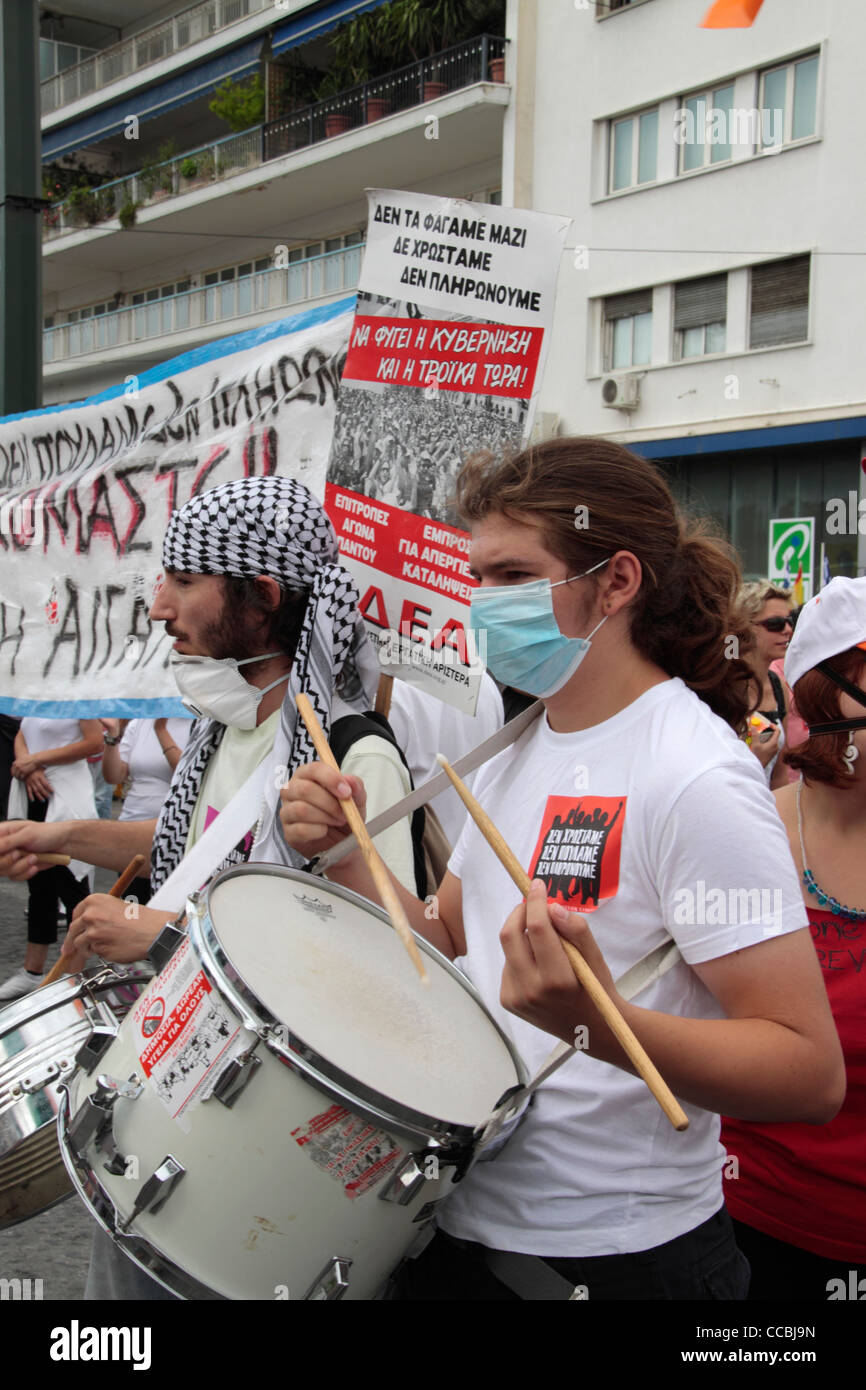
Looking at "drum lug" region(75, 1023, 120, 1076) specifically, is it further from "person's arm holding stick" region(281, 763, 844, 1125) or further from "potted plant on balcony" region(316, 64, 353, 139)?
"potted plant on balcony" region(316, 64, 353, 139)

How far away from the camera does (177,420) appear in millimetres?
4332

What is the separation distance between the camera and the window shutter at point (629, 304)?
63.0 ft

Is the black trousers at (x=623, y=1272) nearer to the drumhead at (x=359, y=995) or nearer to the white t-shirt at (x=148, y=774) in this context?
the drumhead at (x=359, y=995)

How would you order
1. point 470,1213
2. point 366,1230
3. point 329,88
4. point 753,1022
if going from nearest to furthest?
point 753,1022, point 366,1230, point 470,1213, point 329,88

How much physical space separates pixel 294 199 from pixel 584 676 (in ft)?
80.2

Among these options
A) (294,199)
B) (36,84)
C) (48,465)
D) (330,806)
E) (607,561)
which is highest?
(294,199)

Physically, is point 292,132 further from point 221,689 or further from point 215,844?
point 215,844

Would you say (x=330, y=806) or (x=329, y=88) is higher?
(x=329, y=88)

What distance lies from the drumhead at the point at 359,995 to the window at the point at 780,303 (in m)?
16.8

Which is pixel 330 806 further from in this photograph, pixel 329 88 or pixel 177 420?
pixel 329 88

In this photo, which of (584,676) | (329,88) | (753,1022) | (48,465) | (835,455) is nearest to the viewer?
(753,1022)

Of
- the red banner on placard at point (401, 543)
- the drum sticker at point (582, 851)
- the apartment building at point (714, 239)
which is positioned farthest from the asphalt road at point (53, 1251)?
the apartment building at point (714, 239)

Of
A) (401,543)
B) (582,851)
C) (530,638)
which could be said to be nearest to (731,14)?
(401,543)
